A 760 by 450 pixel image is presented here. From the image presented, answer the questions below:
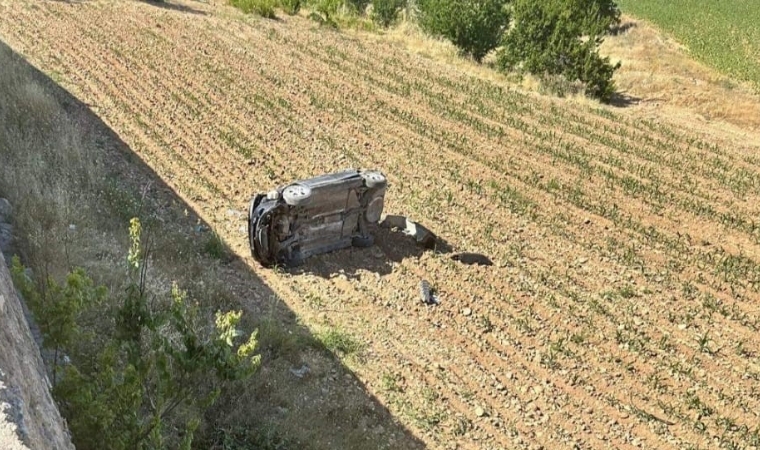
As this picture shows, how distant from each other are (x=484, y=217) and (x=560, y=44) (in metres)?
9.35

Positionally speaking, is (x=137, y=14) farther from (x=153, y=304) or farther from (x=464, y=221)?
(x=153, y=304)

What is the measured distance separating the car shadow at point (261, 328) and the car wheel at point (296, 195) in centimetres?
94

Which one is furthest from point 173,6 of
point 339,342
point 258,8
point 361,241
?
point 339,342

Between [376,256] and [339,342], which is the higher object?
[376,256]

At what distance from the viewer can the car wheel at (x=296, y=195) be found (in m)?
7.24

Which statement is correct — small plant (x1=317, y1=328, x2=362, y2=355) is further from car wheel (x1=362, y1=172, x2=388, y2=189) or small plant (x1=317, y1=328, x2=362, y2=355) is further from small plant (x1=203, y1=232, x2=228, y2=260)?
car wheel (x1=362, y1=172, x2=388, y2=189)

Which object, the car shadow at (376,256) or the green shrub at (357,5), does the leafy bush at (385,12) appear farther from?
the car shadow at (376,256)

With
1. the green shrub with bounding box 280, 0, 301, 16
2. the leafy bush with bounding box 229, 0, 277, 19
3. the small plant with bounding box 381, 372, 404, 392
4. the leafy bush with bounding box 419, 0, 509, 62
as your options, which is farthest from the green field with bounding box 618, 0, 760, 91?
the small plant with bounding box 381, 372, 404, 392

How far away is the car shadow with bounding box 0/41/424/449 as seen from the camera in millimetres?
5152

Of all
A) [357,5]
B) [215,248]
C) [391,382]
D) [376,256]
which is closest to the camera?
[391,382]

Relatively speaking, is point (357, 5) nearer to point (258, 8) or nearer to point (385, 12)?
point (385, 12)

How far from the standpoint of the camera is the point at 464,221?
912 centimetres

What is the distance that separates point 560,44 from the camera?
16.9 meters

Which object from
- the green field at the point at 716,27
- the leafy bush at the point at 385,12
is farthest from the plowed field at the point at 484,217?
the green field at the point at 716,27
